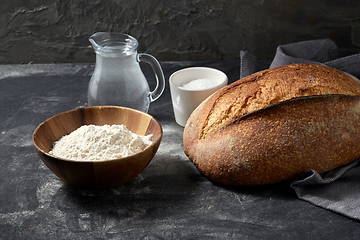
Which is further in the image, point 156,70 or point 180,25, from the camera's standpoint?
point 180,25

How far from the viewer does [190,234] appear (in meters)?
0.85

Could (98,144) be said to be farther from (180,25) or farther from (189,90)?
(180,25)

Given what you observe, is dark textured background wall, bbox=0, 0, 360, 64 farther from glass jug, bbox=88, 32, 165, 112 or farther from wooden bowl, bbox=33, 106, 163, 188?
wooden bowl, bbox=33, 106, 163, 188

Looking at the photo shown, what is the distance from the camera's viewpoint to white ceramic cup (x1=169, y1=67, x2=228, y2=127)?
1290 millimetres

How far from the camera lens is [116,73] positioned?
127cm

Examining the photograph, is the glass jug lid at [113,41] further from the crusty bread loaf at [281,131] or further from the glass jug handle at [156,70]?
the crusty bread loaf at [281,131]

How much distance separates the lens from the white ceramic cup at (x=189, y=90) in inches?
50.8

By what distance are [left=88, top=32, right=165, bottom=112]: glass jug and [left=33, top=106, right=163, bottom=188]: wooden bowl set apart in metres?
0.12

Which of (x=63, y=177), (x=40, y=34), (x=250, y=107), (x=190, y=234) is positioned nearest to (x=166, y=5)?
(x=40, y=34)

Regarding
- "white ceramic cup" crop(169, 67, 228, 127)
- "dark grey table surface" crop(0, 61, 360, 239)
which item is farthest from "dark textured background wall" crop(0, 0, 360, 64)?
"dark grey table surface" crop(0, 61, 360, 239)

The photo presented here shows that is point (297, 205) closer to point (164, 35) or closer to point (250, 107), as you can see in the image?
point (250, 107)

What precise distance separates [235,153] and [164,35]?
1247mm

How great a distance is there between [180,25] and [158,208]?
4.34 feet

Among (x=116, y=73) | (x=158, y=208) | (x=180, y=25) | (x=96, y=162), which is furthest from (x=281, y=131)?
(x=180, y=25)
